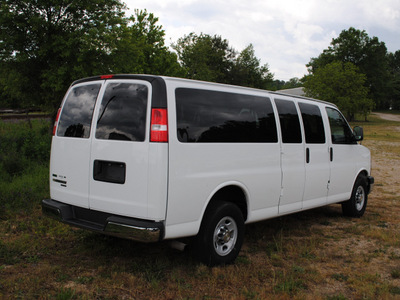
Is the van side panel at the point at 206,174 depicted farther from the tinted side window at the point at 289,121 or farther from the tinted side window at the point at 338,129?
the tinted side window at the point at 338,129

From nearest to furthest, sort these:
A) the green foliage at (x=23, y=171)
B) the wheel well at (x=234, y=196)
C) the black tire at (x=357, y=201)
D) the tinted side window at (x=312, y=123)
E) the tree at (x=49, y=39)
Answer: the wheel well at (x=234, y=196)
the tinted side window at (x=312, y=123)
the green foliage at (x=23, y=171)
the black tire at (x=357, y=201)
the tree at (x=49, y=39)

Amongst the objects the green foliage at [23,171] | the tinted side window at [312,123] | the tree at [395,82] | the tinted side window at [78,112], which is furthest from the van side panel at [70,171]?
the tree at [395,82]

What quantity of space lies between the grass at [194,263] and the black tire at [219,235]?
140mm

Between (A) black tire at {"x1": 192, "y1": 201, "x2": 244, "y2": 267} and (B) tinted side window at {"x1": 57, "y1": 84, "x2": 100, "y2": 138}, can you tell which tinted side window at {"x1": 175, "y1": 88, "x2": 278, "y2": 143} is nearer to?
(A) black tire at {"x1": 192, "y1": 201, "x2": 244, "y2": 267}

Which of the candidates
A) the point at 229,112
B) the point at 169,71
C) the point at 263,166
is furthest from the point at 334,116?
the point at 169,71

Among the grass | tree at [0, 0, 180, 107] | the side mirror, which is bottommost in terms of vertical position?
the grass

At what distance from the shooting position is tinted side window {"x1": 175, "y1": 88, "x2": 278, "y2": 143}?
13.2 feet

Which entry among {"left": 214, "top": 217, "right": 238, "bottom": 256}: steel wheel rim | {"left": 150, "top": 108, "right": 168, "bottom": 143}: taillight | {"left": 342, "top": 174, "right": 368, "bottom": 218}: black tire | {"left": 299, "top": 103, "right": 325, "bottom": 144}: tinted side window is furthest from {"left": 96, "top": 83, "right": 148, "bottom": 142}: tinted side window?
{"left": 342, "top": 174, "right": 368, "bottom": 218}: black tire

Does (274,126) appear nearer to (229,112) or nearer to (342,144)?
(229,112)

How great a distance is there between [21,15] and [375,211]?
13.4m

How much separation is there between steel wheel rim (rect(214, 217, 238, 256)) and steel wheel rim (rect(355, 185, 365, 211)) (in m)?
3.82

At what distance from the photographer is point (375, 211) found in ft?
25.8

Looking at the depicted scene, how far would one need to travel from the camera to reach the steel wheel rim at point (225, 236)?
441 cm

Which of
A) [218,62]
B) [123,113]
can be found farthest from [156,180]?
[218,62]
